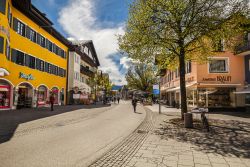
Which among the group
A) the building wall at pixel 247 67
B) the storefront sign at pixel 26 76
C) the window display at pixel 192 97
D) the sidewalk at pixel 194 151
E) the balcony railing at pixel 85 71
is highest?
the balcony railing at pixel 85 71

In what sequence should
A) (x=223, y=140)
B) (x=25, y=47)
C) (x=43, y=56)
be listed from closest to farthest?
(x=223, y=140) → (x=25, y=47) → (x=43, y=56)

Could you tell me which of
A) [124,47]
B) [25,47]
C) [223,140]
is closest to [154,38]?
[124,47]

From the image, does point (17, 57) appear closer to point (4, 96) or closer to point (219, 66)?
point (4, 96)

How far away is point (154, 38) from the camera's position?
14.2 meters

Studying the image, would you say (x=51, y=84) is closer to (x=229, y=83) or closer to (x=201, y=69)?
(x=201, y=69)

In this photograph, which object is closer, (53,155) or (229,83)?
(53,155)

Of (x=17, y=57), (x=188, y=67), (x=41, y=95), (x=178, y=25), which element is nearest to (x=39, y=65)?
(x=41, y=95)

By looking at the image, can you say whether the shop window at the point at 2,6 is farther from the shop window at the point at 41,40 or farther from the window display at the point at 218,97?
the window display at the point at 218,97

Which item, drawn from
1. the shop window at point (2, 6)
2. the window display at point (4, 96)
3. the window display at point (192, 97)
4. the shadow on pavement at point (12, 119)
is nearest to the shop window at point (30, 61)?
the window display at point (4, 96)

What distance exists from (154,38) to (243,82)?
15760mm

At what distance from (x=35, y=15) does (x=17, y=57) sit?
566 cm

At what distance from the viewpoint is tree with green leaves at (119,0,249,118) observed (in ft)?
43.0

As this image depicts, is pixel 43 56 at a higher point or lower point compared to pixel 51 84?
higher

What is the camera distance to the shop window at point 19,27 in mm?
22562
